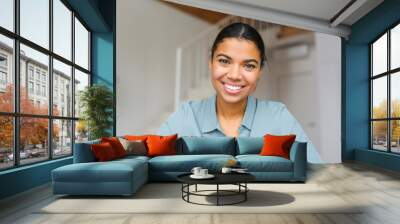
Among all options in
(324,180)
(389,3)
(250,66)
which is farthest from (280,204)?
(389,3)

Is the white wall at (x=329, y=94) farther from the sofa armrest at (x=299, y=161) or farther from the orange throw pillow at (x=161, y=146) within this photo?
the orange throw pillow at (x=161, y=146)

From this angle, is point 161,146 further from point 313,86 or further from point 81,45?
point 313,86

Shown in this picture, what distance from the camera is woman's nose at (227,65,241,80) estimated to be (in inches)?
304

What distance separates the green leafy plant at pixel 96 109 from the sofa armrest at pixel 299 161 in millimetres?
3799

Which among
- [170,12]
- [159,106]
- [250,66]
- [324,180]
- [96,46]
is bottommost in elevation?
[324,180]

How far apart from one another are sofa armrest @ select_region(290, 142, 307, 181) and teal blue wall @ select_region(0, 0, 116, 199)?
3.74 m

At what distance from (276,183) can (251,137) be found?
1337mm

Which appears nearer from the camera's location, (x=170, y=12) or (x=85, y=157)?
(x=85, y=157)

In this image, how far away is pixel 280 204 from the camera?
441 centimetres

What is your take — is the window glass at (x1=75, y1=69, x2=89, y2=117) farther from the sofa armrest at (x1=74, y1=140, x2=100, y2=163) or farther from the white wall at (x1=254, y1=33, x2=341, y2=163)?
the white wall at (x1=254, y1=33, x2=341, y2=163)

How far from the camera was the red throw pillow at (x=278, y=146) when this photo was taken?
6.38 m

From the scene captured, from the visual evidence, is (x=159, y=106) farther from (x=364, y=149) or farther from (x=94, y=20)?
(x=364, y=149)

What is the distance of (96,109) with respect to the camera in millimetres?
7785

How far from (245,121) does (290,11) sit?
250 cm
